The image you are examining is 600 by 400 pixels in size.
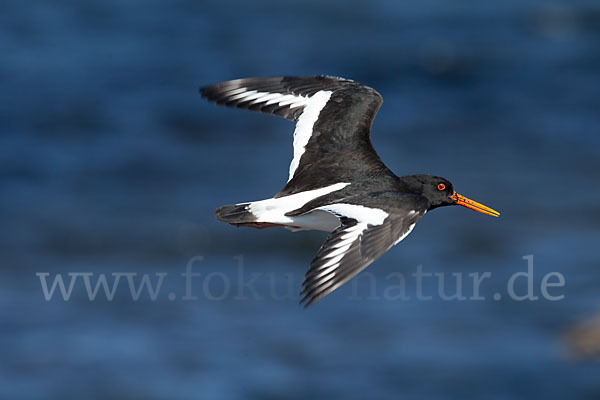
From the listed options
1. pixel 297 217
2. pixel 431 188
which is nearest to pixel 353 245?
pixel 297 217

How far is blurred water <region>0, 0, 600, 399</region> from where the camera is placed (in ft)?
47.2

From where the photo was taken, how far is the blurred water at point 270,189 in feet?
47.2

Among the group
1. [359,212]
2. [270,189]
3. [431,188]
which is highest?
[270,189]

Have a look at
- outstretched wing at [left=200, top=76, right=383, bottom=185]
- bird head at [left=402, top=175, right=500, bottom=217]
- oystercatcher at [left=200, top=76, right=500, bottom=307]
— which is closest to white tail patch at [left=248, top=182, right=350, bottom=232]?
oystercatcher at [left=200, top=76, right=500, bottom=307]

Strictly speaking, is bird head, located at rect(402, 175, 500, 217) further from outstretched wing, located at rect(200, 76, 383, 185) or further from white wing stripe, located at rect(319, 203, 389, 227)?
white wing stripe, located at rect(319, 203, 389, 227)

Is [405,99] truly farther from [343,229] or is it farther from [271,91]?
[343,229]

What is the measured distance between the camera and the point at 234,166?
18.8 meters

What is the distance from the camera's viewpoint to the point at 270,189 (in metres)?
17.5

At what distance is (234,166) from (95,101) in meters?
4.11

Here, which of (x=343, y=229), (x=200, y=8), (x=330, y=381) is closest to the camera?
(x=343, y=229)

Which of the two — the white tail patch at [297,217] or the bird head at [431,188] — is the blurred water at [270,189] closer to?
the bird head at [431,188]

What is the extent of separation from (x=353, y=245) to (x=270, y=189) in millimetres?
10915

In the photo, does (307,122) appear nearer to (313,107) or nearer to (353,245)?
(313,107)

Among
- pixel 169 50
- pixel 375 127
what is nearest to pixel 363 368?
pixel 375 127
